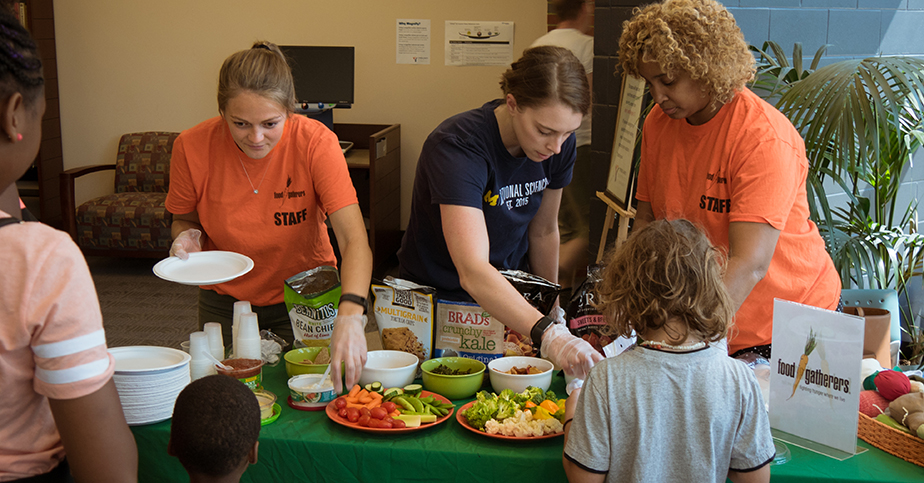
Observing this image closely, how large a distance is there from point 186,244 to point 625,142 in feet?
5.68

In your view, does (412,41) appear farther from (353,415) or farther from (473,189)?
(353,415)

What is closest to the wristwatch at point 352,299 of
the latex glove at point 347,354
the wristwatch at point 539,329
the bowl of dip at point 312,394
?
the latex glove at point 347,354

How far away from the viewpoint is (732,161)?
5.30 feet

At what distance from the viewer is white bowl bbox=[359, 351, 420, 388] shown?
64.4 inches

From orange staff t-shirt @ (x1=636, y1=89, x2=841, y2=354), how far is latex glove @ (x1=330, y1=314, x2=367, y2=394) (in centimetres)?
83

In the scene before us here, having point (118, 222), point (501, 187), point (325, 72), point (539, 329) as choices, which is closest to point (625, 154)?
point (501, 187)

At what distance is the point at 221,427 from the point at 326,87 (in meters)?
4.86

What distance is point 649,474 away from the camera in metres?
1.20

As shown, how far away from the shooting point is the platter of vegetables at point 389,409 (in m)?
1.47

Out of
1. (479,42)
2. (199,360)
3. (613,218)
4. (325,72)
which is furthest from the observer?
(479,42)

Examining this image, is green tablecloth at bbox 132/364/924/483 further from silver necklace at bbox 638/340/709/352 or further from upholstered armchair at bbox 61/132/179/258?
upholstered armchair at bbox 61/132/179/258

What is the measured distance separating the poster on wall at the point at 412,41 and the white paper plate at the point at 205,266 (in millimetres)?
4355

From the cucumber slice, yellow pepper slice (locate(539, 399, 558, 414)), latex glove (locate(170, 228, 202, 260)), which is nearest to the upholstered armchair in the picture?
latex glove (locate(170, 228, 202, 260))

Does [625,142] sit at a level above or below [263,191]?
above
